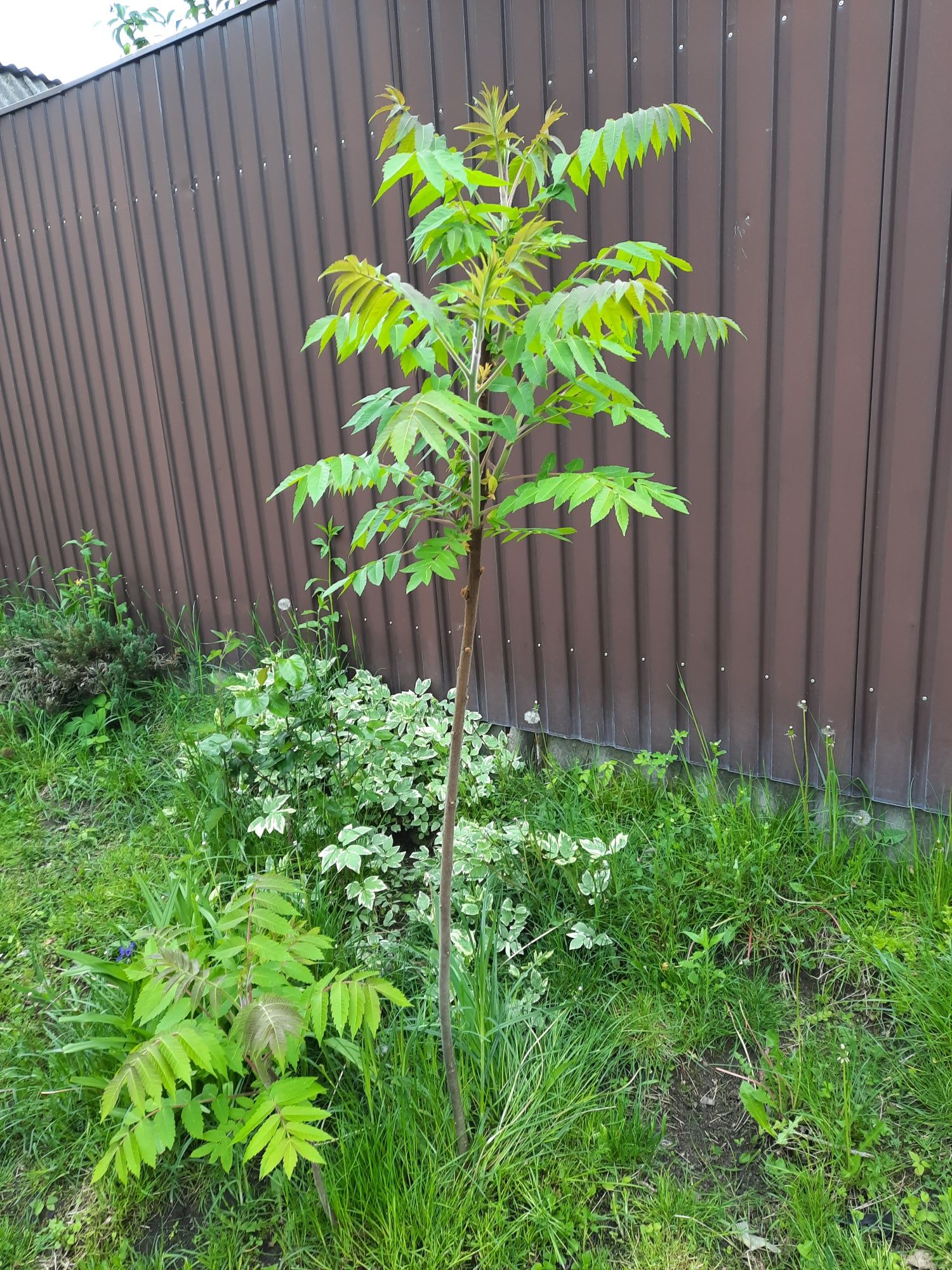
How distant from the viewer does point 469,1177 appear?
2057mm

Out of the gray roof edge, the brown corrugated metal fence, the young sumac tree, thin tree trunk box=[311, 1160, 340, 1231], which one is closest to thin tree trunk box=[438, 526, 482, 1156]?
the young sumac tree

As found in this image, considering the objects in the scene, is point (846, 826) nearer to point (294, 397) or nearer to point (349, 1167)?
point (349, 1167)

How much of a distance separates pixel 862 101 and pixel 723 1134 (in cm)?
287

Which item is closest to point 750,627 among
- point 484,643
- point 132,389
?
point 484,643

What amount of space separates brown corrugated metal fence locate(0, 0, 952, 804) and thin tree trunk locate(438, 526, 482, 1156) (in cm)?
147

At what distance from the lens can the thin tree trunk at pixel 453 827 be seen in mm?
1742

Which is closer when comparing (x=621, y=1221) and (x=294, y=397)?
(x=621, y=1221)

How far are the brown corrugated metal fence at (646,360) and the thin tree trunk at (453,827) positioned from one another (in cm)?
147

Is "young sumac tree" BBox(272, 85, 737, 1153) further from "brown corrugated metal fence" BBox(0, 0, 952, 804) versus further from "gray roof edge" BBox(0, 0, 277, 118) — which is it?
"gray roof edge" BBox(0, 0, 277, 118)

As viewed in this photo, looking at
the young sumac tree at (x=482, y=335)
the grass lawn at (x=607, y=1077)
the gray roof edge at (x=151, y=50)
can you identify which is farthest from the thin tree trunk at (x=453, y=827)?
the gray roof edge at (x=151, y=50)

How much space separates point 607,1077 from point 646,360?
227cm

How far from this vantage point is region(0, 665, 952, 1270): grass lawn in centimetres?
198

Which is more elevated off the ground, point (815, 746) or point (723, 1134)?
point (815, 746)

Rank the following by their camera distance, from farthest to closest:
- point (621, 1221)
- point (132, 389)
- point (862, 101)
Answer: point (132, 389)
point (862, 101)
point (621, 1221)
